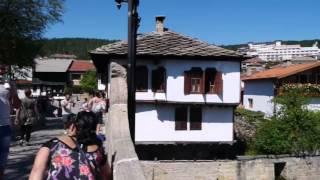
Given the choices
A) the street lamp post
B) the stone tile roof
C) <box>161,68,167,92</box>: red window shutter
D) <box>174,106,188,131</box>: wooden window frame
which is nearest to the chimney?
the stone tile roof

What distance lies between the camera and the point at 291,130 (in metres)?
39.5

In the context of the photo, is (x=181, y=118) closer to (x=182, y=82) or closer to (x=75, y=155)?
(x=182, y=82)

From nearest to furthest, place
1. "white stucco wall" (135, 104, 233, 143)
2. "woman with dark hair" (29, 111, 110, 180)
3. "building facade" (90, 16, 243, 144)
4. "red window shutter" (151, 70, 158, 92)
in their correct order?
"woman with dark hair" (29, 111, 110, 180) < "building facade" (90, 16, 243, 144) < "red window shutter" (151, 70, 158, 92) < "white stucco wall" (135, 104, 233, 143)

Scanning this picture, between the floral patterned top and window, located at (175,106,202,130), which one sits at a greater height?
the floral patterned top

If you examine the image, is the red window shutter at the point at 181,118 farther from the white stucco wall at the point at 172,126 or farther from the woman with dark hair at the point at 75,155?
the woman with dark hair at the point at 75,155

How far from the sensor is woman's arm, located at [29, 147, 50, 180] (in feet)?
14.8

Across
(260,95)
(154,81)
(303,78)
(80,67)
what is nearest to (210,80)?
(154,81)

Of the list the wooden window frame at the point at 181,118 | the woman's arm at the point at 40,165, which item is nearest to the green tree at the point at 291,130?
the wooden window frame at the point at 181,118

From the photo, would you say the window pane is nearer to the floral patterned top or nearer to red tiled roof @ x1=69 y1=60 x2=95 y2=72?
the floral patterned top

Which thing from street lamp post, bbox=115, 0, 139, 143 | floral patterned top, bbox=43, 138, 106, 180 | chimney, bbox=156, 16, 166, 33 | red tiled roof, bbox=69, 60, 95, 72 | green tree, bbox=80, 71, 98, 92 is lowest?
floral patterned top, bbox=43, 138, 106, 180

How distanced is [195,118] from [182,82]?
269 centimetres

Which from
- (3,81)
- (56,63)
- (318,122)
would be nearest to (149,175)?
(318,122)

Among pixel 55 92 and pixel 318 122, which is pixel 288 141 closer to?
pixel 318 122

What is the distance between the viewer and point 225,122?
36156 mm
